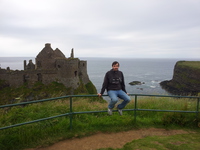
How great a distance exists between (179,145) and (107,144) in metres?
2.37

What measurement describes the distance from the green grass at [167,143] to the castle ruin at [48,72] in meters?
29.2

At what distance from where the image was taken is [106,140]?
18.4 ft

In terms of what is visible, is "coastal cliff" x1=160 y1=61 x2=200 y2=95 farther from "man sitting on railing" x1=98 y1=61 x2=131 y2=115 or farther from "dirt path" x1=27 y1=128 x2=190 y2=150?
"man sitting on railing" x1=98 y1=61 x2=131 y2=115

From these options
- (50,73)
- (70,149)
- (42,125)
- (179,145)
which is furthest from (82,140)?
(50,73)

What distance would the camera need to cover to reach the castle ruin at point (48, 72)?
1305 inches

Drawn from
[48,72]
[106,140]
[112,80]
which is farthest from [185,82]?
[106,140]

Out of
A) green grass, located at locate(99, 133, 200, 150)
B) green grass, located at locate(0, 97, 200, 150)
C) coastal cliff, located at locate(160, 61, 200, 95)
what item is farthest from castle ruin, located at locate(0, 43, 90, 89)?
coastal cliff, located at locate(160, 61, 200, 95)

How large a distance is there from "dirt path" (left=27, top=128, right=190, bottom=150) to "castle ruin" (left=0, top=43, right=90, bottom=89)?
1120 inches

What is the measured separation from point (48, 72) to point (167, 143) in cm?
3199

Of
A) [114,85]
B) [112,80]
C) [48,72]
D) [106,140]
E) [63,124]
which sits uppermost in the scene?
[112,80]

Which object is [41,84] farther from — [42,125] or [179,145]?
[179,145]

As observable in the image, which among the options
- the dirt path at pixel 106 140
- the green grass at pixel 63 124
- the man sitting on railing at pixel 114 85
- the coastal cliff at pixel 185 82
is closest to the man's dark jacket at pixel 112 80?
the man sitting on railing at pixel 114 85

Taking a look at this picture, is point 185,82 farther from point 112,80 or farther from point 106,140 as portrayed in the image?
point 106,140

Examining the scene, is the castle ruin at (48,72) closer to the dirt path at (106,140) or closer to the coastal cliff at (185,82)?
the dirt path at (106,140)
